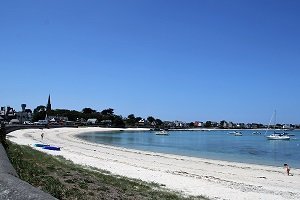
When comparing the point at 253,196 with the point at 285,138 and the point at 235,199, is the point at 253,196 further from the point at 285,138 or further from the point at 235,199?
the point at 285,138

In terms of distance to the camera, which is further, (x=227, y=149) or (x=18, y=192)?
(x=227, y=149)

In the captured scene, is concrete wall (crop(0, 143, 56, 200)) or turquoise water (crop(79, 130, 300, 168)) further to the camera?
turquoise water (crop(79, 130, 300, 168))

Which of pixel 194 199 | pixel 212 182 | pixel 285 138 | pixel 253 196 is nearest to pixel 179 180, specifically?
pixel 212 182

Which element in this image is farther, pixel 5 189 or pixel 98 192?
pixel 98 192

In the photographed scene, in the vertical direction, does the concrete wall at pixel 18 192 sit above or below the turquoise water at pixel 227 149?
above

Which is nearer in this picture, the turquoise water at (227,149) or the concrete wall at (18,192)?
the concrete wall at (18,192)

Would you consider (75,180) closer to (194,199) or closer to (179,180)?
(194,199)

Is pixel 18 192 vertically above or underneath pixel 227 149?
above

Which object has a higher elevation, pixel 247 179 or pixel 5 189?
pixel 5 189

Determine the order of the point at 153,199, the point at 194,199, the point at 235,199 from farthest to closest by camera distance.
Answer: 1. the point at 235,199
2. the point at 194,199
3. the point at 153,199

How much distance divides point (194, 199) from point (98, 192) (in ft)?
18.8

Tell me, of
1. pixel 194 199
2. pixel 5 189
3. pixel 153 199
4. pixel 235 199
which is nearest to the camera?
pixel 5 189

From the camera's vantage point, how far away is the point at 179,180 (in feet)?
83.3

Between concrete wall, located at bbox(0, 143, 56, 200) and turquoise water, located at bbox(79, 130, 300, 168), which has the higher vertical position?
concrete wall, located at bbox(0, 143, 56, 200)
